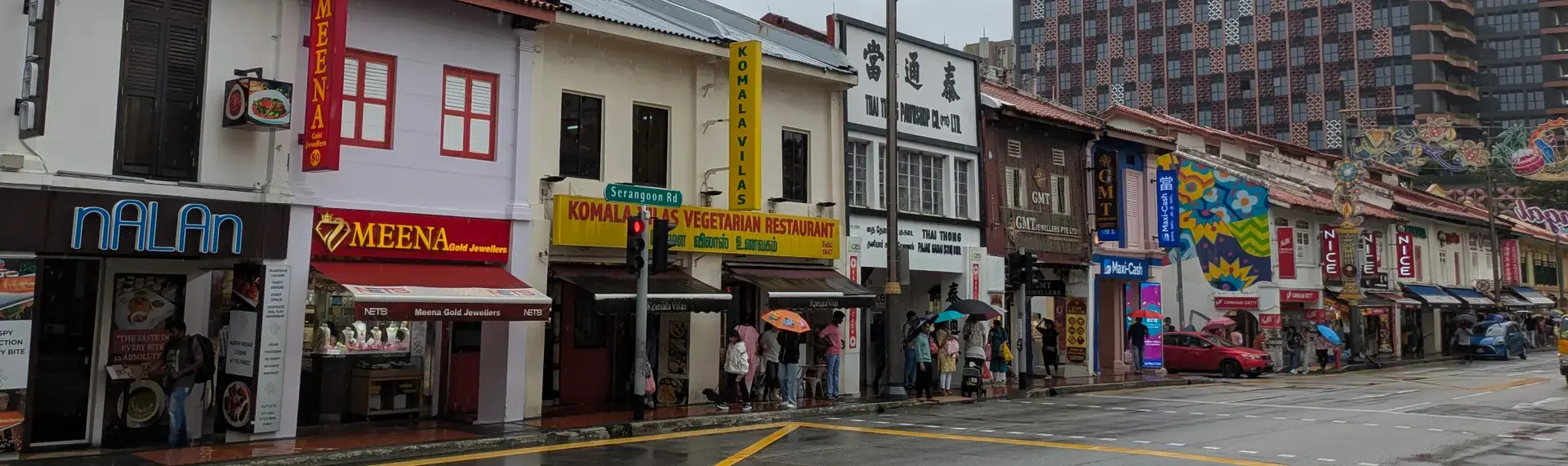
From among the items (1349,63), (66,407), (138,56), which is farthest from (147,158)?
(1349,63)

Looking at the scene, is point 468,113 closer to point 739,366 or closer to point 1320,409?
Answer: point 739,366

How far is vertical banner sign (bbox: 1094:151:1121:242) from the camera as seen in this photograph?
30.7 meters

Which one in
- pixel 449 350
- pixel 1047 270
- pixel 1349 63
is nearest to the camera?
pixel 449 350

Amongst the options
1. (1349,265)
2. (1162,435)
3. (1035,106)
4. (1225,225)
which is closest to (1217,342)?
(1225,225)

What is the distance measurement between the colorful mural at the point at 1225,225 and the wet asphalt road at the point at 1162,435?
11.1 m

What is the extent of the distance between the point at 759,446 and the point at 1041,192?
16720mm

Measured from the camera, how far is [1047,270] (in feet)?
101

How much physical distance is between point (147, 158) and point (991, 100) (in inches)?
732

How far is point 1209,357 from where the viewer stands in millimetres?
33875

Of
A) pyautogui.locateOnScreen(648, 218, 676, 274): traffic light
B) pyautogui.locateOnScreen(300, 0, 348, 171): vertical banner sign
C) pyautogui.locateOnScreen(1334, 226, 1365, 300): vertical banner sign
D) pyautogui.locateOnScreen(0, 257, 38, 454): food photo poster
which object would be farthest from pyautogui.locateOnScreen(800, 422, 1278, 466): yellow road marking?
pyautogui.locateOnScreen(1334, 226, 1365, 300): vertical banner sign

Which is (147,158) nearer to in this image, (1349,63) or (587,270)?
(587,270)

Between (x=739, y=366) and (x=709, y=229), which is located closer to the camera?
(x=739, y=366)

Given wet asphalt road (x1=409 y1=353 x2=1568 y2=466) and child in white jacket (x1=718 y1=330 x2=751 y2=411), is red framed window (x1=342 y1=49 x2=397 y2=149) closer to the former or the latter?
wet asphalt road (x1=409 y1=353 x2=1568 y2=466)

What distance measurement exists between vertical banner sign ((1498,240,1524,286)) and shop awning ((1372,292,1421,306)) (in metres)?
15.4
